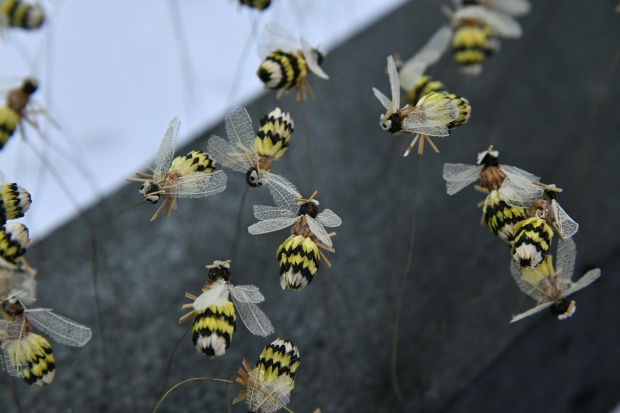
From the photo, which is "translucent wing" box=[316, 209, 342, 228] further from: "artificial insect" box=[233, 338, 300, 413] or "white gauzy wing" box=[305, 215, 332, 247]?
"artificial insect" box=[233, 338, 300, 413]

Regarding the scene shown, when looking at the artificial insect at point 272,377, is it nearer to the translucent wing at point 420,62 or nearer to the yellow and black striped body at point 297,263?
the yellow and black striped body at point 297,263

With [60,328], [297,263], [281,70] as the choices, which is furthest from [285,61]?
[60,328]

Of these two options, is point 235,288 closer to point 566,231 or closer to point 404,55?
point 566,231

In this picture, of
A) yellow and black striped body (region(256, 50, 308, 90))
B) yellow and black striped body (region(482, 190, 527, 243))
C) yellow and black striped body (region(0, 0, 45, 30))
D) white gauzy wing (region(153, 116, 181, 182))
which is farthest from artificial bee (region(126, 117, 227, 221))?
yellow and black striped body (region(0, 0, 45, 30))

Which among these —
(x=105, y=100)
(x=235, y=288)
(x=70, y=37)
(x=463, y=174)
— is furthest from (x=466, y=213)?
→ (x=70, y=37)

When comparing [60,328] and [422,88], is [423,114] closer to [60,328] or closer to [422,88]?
[422,88]

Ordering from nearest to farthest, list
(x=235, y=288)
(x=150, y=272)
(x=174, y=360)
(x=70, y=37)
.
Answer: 1. (x=235, y=288)
2. (x=174, y=360)
3. (x=150, y=272)
4. (x=70, y=37)
